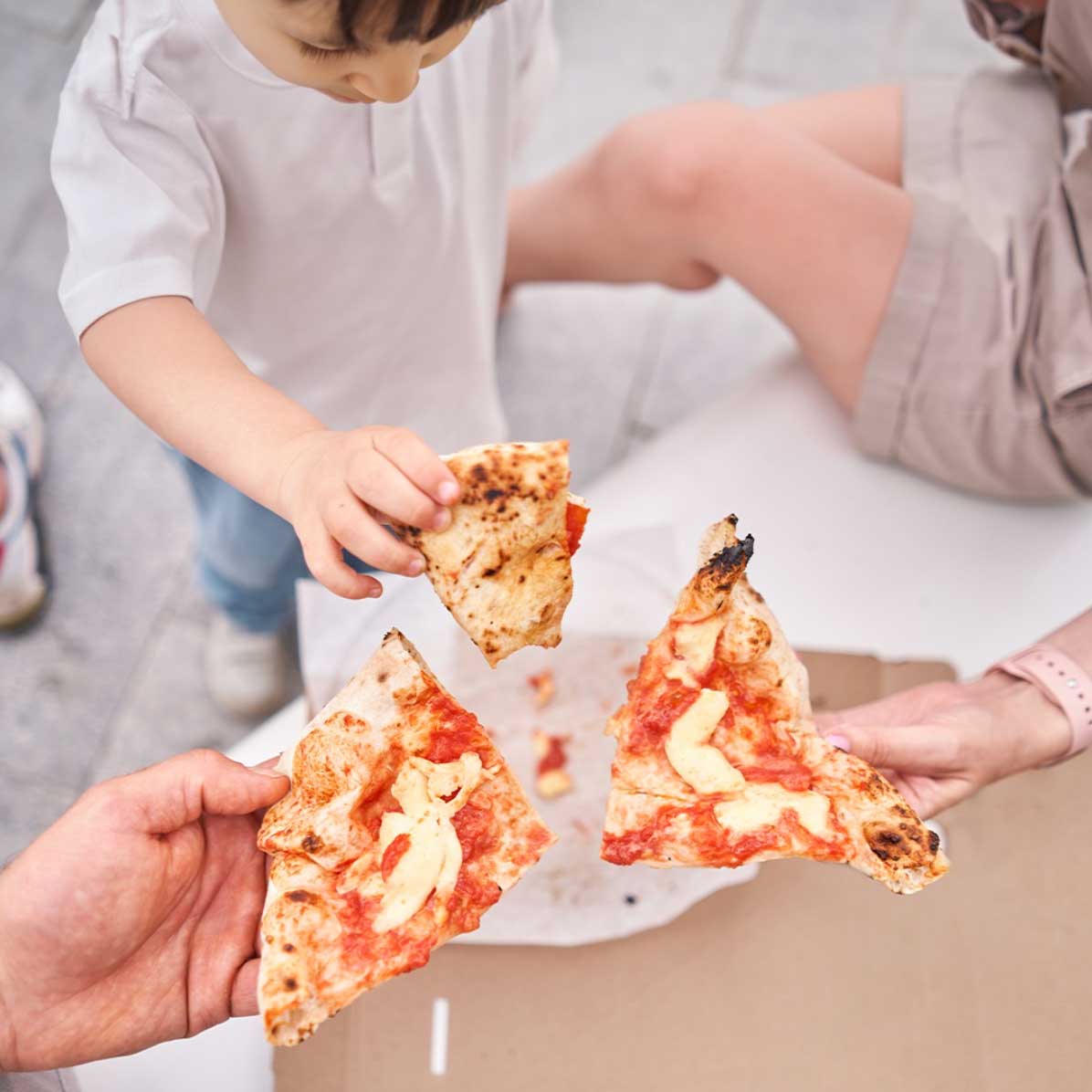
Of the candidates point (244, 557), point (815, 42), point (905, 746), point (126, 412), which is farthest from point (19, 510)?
point (815, 42)

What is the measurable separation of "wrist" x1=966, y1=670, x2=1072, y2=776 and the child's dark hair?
0.83 metres

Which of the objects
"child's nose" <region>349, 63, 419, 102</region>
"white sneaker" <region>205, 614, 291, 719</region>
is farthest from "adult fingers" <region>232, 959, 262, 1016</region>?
"white sneaker" <region>205, 614, 291, 719</region>

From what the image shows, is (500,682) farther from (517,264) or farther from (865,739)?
(517,264)

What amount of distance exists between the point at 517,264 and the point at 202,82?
2.44 ft

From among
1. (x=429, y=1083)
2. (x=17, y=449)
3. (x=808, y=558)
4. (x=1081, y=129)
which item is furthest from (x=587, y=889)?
(x=17, y=449)

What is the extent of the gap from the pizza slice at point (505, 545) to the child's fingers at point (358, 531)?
40 millimetres

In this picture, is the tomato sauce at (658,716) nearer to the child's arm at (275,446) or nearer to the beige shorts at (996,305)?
the child's arm at (275,446)

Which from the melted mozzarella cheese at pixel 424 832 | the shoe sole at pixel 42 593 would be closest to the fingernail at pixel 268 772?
the melted mozzarella cheese at pixel 424 832

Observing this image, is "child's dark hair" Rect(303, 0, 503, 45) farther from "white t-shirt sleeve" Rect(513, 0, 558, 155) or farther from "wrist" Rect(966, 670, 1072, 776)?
"wrist" Rect(966, 670, 1072, 776)

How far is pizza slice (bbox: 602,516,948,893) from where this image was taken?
2.89 feet

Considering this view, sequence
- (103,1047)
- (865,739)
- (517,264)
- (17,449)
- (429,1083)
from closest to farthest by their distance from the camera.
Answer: (103,1047), (865,739), (429,1083), (517,264), (17,449)

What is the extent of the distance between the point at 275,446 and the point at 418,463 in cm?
15

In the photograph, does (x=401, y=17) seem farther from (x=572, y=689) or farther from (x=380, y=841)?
(x=572, y=689)

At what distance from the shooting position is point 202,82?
0.91 metres
